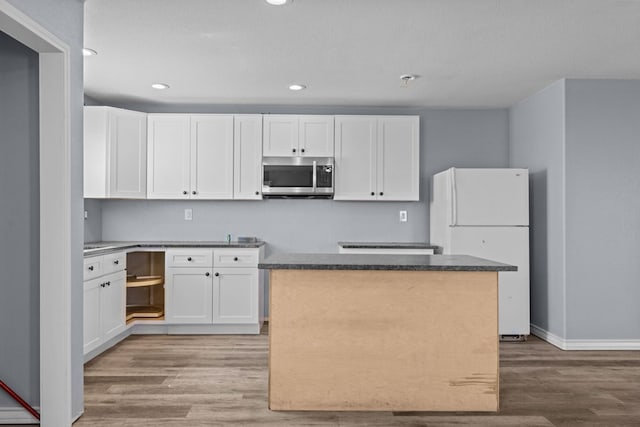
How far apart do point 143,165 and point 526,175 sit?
12.4 feet

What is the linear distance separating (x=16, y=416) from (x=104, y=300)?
1.52 meters

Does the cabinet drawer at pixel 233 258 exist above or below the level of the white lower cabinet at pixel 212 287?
above

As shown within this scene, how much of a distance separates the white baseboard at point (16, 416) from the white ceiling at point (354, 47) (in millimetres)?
2292

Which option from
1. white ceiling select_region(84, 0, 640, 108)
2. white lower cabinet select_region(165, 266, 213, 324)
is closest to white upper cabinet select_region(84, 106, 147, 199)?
white ceiling select_region(84, 0, 640, 108)

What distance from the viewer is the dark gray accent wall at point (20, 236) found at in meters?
2.72

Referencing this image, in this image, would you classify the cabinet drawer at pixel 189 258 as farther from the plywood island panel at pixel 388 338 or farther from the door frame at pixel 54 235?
the door frame at pixel 54 235

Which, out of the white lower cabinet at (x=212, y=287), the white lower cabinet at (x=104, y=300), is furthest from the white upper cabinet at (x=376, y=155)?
the white lower cabinet at (x=104, y=300)

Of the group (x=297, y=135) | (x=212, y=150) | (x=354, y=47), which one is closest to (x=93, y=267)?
(x=212, y=150)

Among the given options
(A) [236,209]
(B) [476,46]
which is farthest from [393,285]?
(A) [236,209]

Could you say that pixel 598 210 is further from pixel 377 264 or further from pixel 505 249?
pixel 377 264

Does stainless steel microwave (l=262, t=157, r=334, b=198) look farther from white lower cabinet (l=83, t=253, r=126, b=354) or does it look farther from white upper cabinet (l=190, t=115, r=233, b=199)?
white lower cabinet (l=83, t=253, r=126, b=354)

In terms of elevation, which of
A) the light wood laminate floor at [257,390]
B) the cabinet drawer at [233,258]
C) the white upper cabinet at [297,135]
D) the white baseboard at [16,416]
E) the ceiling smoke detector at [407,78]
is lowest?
the light wood laminate floor at [257,390]

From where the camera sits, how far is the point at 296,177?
5.21 meters

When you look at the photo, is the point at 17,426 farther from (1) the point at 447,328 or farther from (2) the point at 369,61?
(2) the point at 369,61
